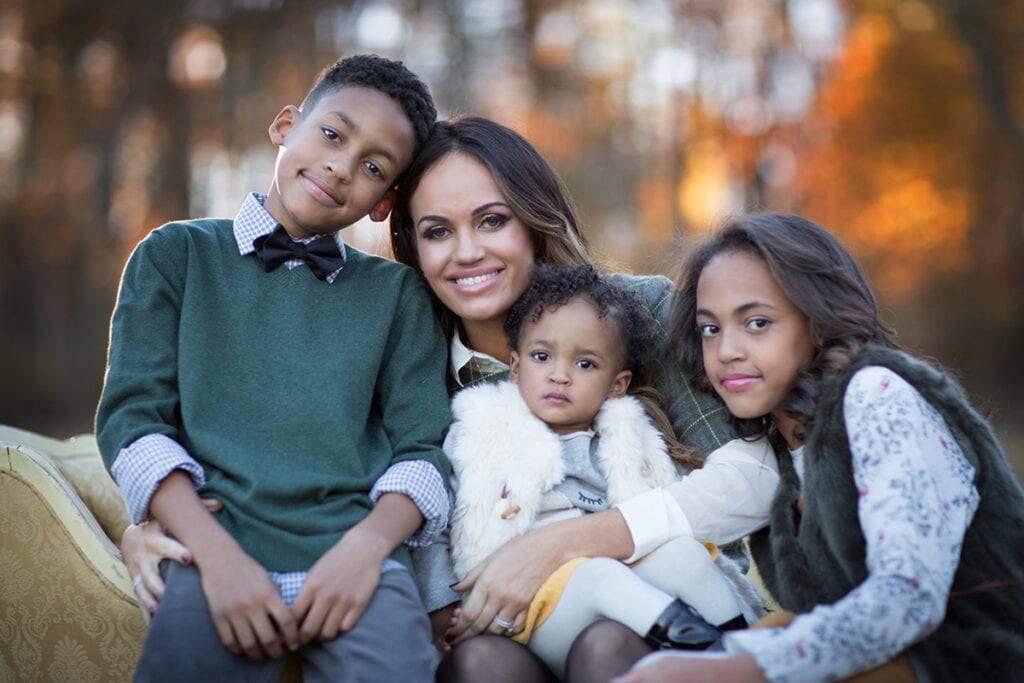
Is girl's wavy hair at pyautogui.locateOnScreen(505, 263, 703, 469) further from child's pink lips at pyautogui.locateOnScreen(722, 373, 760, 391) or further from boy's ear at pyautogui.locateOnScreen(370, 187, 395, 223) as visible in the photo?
boy's ear at pyautogui.locateOnScreen(370, 187, 395, 223)

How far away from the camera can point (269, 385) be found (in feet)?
7.94

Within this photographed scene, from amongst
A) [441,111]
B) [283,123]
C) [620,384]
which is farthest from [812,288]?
[441,111]

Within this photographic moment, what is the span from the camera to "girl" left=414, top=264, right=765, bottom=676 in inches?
86.2

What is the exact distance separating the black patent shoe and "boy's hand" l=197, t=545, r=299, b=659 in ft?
2.54

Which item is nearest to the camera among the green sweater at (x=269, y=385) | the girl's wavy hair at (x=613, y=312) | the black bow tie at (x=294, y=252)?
the green sweater at (x=269, y=385)

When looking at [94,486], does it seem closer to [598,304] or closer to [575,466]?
[575,466]

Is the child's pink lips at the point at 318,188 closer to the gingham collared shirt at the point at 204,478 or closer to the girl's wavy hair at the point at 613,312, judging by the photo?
the gingham collared shirt at the point at 204,478

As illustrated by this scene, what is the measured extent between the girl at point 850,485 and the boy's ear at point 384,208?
3.27ft

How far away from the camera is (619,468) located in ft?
8.35

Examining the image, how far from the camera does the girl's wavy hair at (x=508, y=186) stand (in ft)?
9.54

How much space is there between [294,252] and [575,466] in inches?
36.8

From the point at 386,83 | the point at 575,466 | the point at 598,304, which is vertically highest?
the point at 386,83

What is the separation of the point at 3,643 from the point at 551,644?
4.91ft

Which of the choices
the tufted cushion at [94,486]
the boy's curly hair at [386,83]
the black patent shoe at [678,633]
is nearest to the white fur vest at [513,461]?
the black patent shoe at [678,633]
